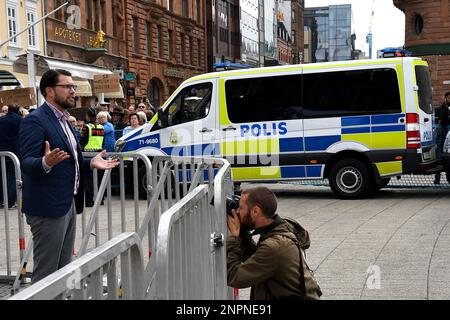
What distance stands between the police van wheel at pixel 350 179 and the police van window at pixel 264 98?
1.24 m

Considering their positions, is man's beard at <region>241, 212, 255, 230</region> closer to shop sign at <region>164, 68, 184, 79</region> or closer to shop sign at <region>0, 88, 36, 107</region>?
shop sign at <region>0, 88, 36, 107</region>

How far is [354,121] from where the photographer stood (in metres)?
12.7

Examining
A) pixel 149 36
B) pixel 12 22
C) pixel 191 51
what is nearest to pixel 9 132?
pixel 12 22

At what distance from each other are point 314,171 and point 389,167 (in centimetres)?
137

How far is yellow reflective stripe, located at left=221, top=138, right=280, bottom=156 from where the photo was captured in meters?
13.1

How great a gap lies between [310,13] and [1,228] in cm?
17293

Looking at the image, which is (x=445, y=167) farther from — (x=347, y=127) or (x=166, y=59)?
(x=166, y=59)

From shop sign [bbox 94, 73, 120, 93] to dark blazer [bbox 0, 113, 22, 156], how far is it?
26.3ft

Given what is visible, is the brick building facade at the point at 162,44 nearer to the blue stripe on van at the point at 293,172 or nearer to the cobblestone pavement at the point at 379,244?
the blue stripe on van at the point at 293,172

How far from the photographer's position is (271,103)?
43.1ft

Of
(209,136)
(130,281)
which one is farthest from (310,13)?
(130,281)

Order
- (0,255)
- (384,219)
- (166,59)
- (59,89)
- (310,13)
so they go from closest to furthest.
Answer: (59,89), (0,255), (384,219), (166,59), (310,13)

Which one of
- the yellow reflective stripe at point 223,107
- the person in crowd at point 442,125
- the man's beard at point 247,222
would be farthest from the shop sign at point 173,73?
the man's beard at point 247,222

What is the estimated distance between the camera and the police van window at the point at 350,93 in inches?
490
